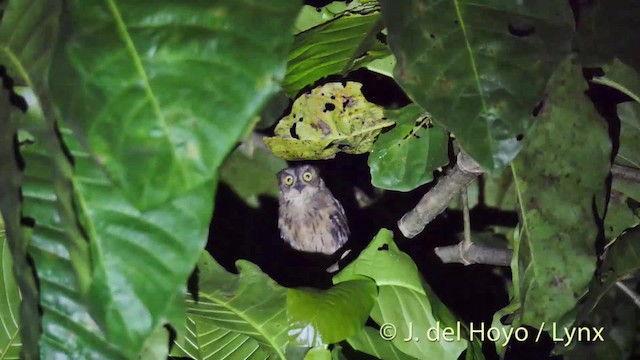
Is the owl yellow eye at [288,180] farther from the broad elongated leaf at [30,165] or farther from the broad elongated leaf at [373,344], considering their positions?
the broad elongated leaf at [30,165]

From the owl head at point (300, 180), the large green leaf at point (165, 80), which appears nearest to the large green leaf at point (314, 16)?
the large green leaf at point (165, 80)

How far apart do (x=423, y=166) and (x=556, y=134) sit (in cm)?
20

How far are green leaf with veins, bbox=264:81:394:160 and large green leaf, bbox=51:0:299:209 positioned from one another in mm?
416

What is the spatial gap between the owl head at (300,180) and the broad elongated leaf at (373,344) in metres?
0.77

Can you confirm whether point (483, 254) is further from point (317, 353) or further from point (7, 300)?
point (7, 300)

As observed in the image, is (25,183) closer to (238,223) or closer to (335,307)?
(335,307)

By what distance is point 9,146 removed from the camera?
49 cm

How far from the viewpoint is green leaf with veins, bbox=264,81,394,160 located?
0.86 m

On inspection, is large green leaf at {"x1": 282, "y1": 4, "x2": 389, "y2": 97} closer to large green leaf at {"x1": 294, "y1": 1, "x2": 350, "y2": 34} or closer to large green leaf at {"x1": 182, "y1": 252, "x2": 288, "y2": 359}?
large green leaf at {"x1": 294, "y1": 1, "x2": 350, "y2": 34}

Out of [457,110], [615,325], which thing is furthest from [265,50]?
[615,325]

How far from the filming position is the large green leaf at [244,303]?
704 mm

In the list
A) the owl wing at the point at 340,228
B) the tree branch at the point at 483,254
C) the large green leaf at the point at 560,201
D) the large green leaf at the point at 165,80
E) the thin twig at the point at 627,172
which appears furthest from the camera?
the owl wing at the point at 340,228

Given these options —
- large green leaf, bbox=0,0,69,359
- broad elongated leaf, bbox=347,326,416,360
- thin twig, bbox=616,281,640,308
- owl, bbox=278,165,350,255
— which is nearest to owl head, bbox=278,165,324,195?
owl, bbox=278,165,350,255

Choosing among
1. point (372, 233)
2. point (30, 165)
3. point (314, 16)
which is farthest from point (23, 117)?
point (372, 233)
